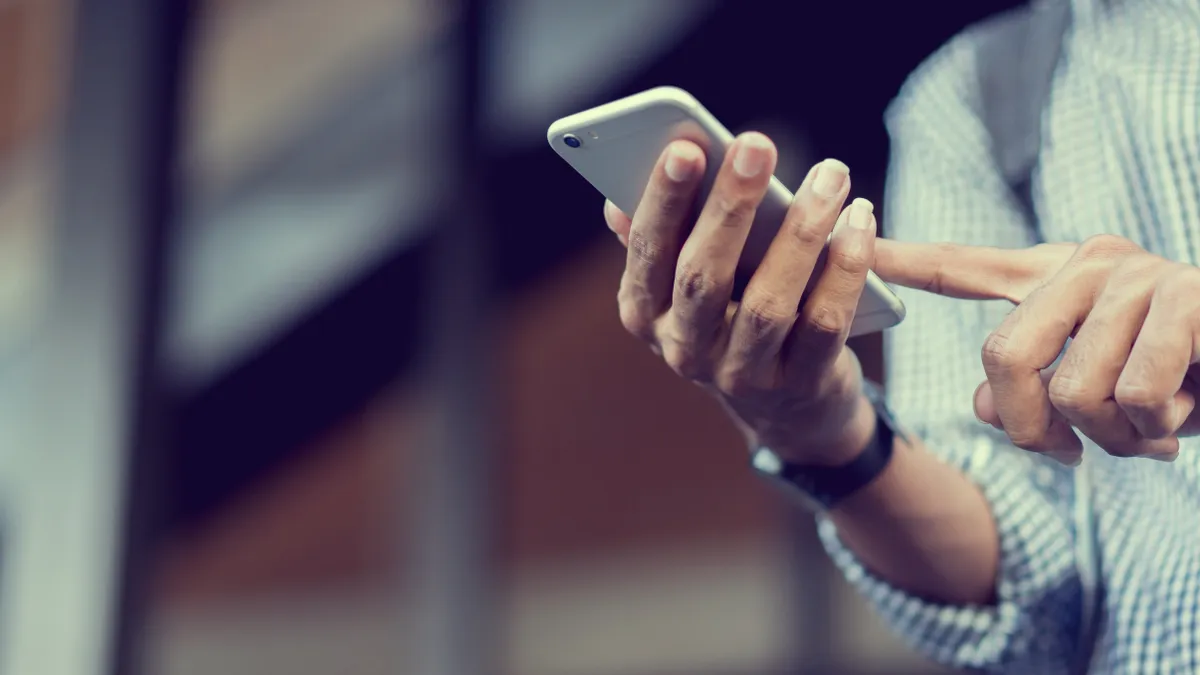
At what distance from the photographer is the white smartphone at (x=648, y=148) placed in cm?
45

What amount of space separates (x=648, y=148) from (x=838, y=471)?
0.85ft

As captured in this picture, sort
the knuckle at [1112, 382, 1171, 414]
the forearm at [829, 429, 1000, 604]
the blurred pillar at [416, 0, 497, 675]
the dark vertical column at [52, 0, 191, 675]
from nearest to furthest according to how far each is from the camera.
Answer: the knuckle at [1112, 382, 1171, 414], the forearm at [829, 429, 1000, 604], the dark vertical column at [52, 0, 191, 675], the blurred pillar at [416, 0, 497, 675]

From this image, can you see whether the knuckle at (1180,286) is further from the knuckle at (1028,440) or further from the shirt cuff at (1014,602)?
the shirt cuff at (1014,602)

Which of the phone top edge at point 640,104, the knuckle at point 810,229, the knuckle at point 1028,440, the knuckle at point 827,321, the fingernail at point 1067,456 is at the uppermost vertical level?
the phone top edge at point 640,104

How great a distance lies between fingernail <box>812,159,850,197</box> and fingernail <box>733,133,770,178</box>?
0.10ft

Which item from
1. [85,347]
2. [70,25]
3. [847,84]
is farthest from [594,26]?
[85,347]

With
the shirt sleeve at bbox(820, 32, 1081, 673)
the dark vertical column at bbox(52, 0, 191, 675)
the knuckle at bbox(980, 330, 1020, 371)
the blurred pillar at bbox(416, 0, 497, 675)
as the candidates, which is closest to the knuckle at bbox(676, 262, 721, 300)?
the knuckle at bbox(980, 330, 1020, 371)

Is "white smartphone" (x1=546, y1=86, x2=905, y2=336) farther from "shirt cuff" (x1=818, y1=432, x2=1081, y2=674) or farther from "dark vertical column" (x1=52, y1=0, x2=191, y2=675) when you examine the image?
"dark vertical column" (x1=52, y1=0, x2=191, y2=675)

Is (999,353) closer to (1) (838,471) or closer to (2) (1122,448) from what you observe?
(2) (1122,448)

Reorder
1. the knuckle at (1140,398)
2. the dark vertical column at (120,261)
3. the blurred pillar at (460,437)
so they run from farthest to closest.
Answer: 1. the blurred pillar at (460,437)
2. the dark vertical column at (120,261)
3. the knuckle at (1140,398)

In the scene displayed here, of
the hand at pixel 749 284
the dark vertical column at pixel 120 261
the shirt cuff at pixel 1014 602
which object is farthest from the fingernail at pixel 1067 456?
the dark vertical column at pixel 120 261

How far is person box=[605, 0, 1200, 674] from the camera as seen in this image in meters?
0.45

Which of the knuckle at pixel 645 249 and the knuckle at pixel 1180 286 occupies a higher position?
the knuckle at pixel 645 249

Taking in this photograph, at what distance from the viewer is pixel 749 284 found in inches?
19.6
